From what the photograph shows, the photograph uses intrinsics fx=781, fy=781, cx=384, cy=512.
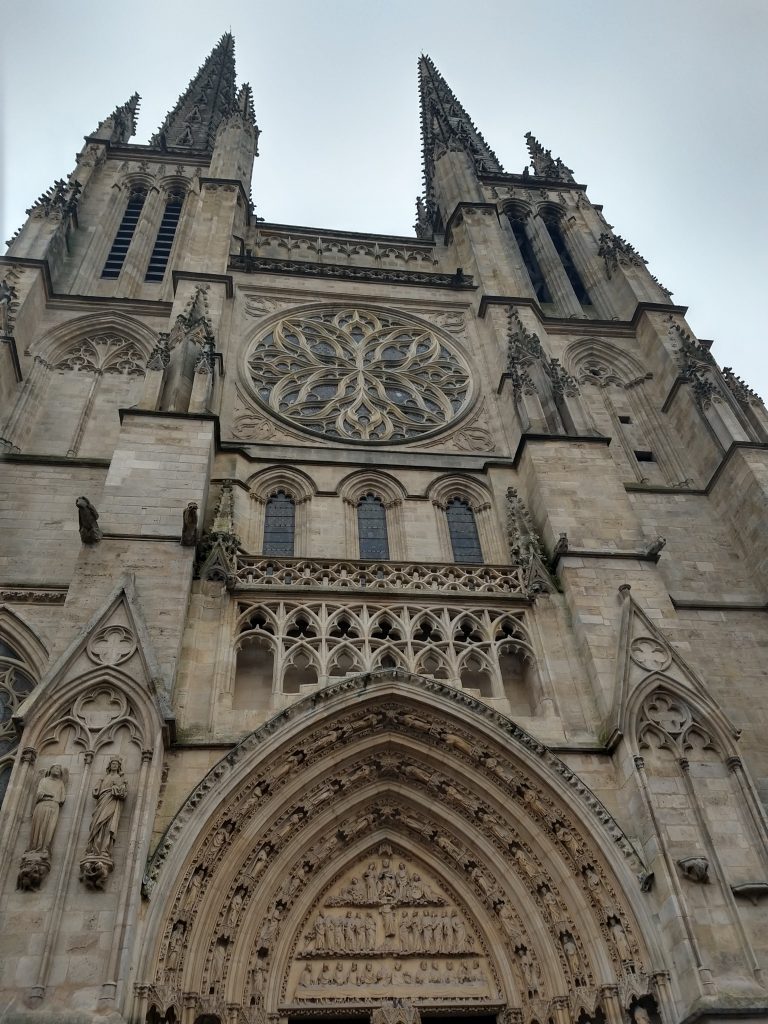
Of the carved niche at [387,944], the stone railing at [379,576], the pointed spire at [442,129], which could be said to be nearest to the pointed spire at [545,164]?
the pointed spire at [442,129]

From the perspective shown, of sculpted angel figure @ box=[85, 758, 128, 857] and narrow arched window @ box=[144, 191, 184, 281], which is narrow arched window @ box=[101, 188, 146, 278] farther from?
sculpted angel figure @ box=[85, 758, 128, 857]

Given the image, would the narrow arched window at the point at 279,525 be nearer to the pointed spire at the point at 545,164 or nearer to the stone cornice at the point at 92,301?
the stone cornice at the point at 92,301

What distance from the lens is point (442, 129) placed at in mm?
23234

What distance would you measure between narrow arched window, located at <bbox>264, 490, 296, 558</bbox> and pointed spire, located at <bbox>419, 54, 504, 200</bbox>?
13870mm

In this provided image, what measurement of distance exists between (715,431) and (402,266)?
345 inches

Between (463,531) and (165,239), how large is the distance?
11.6 metres

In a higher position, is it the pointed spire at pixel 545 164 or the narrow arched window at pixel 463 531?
the pointed spire at pixel 545 164

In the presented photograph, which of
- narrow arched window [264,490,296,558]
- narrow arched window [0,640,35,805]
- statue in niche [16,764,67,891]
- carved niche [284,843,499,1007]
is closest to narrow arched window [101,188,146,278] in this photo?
narrow arched window [264,490,296,558]

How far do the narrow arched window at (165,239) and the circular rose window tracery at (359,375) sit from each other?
3.91m

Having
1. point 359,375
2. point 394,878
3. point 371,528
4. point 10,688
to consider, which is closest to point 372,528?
point 371,528

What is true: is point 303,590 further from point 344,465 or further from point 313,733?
point 344,465

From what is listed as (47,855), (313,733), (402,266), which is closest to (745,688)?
(313,733)

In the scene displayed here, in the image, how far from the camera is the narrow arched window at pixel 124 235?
17.1m

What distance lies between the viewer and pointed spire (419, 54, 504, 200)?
22.7 meters
